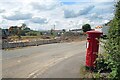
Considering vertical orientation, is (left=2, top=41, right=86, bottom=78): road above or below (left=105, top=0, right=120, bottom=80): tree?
below

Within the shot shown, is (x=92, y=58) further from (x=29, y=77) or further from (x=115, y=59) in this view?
(x=115, y=59)

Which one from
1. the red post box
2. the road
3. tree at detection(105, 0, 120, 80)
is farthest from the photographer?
the road

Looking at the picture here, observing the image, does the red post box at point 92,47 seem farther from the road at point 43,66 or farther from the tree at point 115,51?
the tree at point 115,51

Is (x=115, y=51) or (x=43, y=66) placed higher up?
(x=115, y=51)

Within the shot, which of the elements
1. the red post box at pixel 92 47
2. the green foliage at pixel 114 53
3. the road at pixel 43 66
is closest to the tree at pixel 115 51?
the green foliage at pixel 114 53

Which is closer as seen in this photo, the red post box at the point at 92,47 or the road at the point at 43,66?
the red post box at the point at 92,47

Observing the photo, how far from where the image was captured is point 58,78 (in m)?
13.9

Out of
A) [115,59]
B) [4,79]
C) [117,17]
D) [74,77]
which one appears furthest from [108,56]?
[4,79]

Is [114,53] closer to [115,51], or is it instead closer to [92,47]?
[115,51]

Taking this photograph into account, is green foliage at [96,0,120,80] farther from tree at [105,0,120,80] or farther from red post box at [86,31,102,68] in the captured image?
red post box at [86,31,102,68]

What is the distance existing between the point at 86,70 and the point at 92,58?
2.01 feet

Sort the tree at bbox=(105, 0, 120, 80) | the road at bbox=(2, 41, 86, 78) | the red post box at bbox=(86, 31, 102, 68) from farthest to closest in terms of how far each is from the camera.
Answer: the road at bbox=(2, 41, 86, 78), the red post box at bbox=(86, 31, 102, 68), the tree at bbox=(105, 0, 120, 80)

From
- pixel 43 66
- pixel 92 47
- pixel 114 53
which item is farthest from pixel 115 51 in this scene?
pixel 43 66

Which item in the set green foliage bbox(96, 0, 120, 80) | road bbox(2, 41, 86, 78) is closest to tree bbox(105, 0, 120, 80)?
green foliage bbox(96, 0, 120, 80)
